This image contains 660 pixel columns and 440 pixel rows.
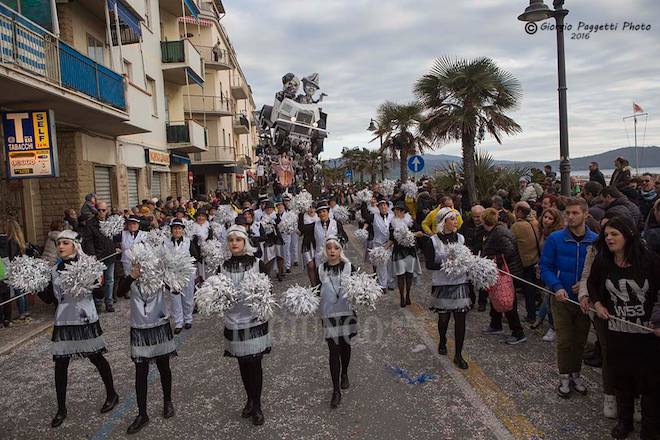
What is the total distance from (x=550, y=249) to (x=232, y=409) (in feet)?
11.2

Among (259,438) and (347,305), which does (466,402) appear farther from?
(259,438)

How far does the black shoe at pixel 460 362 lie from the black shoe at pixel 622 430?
1718 millimetres

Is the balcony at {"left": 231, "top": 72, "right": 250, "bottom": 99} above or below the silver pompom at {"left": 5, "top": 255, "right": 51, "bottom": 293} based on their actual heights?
above

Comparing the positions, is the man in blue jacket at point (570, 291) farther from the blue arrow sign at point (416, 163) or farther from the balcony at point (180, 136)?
the balcony at point (180, 136)

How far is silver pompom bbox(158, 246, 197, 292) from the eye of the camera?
15.0 feet

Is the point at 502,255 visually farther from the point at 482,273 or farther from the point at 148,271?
the point at 148,271

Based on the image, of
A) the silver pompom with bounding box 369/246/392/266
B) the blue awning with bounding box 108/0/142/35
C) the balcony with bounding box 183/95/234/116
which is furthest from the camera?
the balcony with bounding box 183/95/234/116

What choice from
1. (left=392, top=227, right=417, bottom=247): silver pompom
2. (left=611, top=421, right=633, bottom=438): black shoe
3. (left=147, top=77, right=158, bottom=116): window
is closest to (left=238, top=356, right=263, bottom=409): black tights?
(left=611, top=421, right=633, bottom=438): black shoe

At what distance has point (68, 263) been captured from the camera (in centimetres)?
474

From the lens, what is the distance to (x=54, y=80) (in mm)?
10109

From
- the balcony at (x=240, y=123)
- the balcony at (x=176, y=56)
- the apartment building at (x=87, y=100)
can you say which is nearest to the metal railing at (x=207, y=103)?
the balcony at (x=240, y=123)

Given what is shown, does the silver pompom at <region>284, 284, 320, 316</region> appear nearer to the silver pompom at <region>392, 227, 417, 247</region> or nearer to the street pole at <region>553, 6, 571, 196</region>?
the silver pompom at <region>392, 227, 417, 247</region>

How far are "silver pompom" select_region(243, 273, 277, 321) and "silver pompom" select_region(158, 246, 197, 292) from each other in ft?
2.10

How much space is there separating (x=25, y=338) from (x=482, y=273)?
21.5 feet
